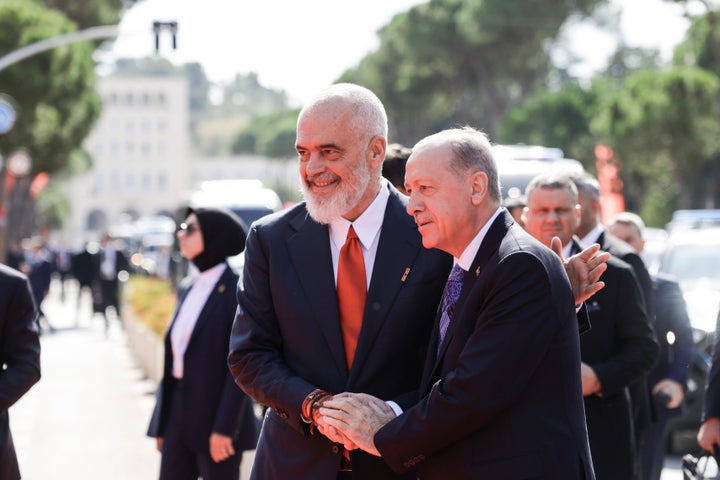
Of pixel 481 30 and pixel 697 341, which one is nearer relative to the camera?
pixel 697 341

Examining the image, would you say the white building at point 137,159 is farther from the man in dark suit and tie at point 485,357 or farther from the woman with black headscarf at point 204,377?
the man in dark suit and tie at point 485,357

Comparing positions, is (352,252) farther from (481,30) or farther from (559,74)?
(559,74)

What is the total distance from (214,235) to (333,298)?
96.5 inches

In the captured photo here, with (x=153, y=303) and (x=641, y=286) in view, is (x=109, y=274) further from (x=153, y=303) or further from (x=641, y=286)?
(x=641, y=286)

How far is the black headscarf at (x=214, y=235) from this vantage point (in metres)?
6.52

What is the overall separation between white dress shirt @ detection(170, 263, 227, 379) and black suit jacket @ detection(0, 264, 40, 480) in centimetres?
131

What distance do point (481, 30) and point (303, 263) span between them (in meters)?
58.7

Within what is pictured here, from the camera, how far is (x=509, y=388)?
352cm

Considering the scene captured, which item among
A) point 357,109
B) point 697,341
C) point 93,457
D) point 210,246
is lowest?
point 93,457

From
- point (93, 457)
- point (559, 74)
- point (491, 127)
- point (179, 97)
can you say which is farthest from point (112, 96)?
point (93, 457)

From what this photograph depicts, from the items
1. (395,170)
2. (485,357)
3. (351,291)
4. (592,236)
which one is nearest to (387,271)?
(351,291)

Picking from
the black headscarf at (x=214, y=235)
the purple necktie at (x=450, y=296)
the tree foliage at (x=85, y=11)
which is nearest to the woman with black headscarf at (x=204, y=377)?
the black headscarf at (x=214, y=235)

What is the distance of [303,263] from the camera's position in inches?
167

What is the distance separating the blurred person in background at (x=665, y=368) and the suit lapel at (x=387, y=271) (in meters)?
3.20
